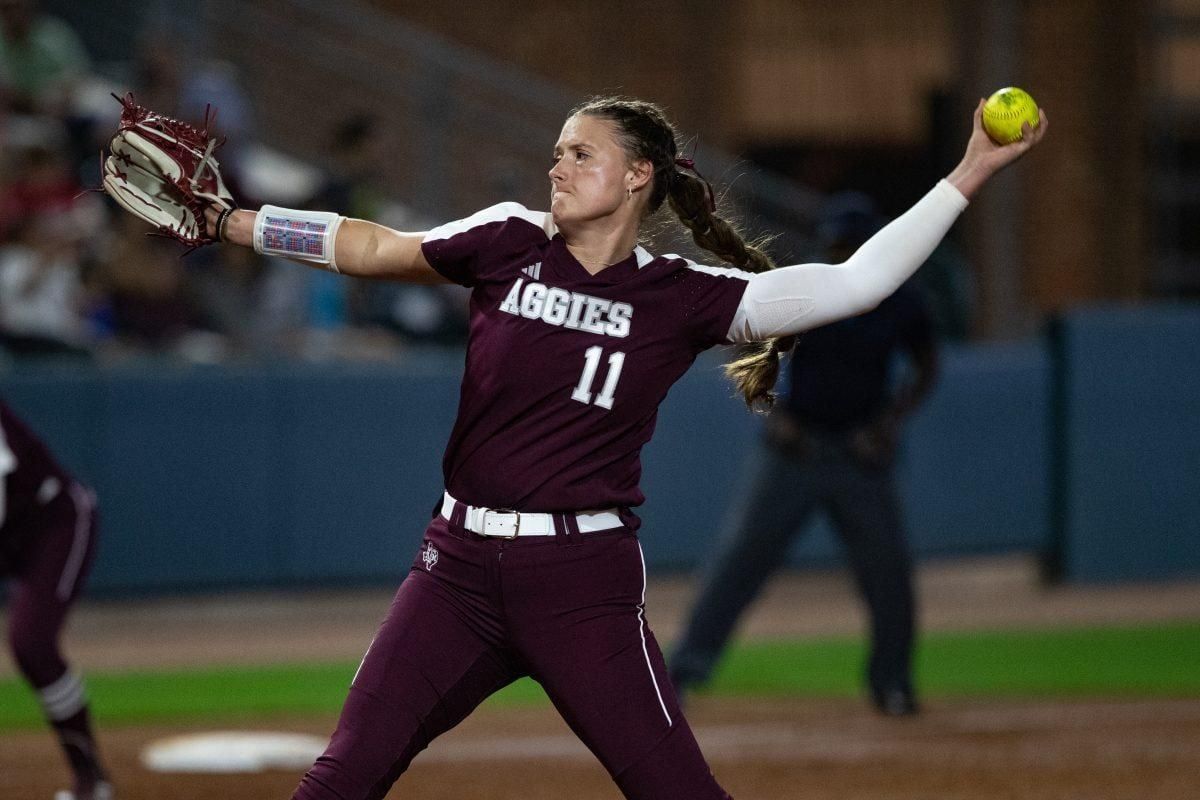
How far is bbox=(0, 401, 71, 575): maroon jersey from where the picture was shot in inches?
235

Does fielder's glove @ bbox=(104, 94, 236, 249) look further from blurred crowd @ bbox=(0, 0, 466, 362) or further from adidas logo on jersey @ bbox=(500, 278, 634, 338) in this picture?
blurred crowd @ bbox=(0, 0, 466, 362)

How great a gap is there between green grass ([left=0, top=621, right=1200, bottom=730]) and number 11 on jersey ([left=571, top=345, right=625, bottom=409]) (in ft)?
15.4

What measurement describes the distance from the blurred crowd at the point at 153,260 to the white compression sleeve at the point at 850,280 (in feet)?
24.1

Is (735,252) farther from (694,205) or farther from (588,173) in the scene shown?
(588,173)

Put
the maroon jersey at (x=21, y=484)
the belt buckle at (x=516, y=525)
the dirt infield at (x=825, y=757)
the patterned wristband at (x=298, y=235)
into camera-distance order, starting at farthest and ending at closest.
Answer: the dirt infield at (x=825, y=757)
the maroon jersey at (x=21, y=484)
the patterned wristband at (x=298, y=235)
the belt buckle at (x=516, y=525)

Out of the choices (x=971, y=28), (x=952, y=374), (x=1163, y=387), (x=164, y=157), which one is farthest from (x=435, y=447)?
(x=164, y=157)

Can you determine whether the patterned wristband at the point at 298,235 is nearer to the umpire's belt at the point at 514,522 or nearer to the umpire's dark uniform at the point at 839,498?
the umpire's belt at the point at 514,522

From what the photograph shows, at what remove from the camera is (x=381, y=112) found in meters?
14.9

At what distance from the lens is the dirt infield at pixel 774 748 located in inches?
260

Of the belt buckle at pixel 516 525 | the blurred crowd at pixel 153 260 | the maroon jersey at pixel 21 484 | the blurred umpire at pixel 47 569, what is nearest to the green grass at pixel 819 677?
the blurred umpire at pixel 47 569

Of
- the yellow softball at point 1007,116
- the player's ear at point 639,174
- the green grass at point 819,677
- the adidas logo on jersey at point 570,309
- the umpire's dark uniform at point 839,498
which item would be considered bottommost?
the green grass at point 819,677

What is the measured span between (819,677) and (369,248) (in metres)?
5.58

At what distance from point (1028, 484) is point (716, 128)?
6412mm

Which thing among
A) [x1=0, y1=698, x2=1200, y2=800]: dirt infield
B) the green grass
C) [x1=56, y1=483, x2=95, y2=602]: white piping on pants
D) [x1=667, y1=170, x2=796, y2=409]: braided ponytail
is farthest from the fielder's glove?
the green grass
